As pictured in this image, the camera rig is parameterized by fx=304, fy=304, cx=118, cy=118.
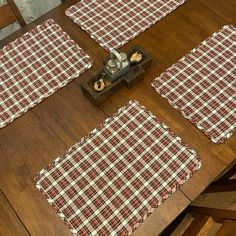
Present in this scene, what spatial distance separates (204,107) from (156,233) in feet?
1.91

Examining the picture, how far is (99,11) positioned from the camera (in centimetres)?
165

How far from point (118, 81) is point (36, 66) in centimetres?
43

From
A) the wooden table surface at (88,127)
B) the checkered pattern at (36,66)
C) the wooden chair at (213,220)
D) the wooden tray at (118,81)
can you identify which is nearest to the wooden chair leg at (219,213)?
the wooden chair at (213,220)

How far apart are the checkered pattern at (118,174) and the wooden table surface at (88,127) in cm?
4

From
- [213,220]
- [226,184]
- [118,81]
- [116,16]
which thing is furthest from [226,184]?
[116,16]

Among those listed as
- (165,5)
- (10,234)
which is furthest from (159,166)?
(165,5)

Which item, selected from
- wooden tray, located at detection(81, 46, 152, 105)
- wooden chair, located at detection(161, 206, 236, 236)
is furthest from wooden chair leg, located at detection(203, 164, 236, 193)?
wooden tray, located at detection(81, 46, 152, 105)

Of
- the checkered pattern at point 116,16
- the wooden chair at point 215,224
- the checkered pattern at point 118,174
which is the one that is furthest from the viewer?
the checkered pattern at point 116,16

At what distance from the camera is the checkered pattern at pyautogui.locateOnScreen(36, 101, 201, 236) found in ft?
3.87

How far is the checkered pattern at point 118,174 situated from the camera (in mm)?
1179

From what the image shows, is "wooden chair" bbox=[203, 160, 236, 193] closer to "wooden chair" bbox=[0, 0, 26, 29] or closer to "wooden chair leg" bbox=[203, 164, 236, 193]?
"wooden chair leg" bbox=[203, 164, 236, 193]

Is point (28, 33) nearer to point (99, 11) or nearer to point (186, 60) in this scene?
point (99, 11)

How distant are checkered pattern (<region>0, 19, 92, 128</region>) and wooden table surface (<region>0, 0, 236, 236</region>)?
0.13 ft

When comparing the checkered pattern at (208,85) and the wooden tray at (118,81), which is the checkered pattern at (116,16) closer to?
the wooden tray at (118,81)
